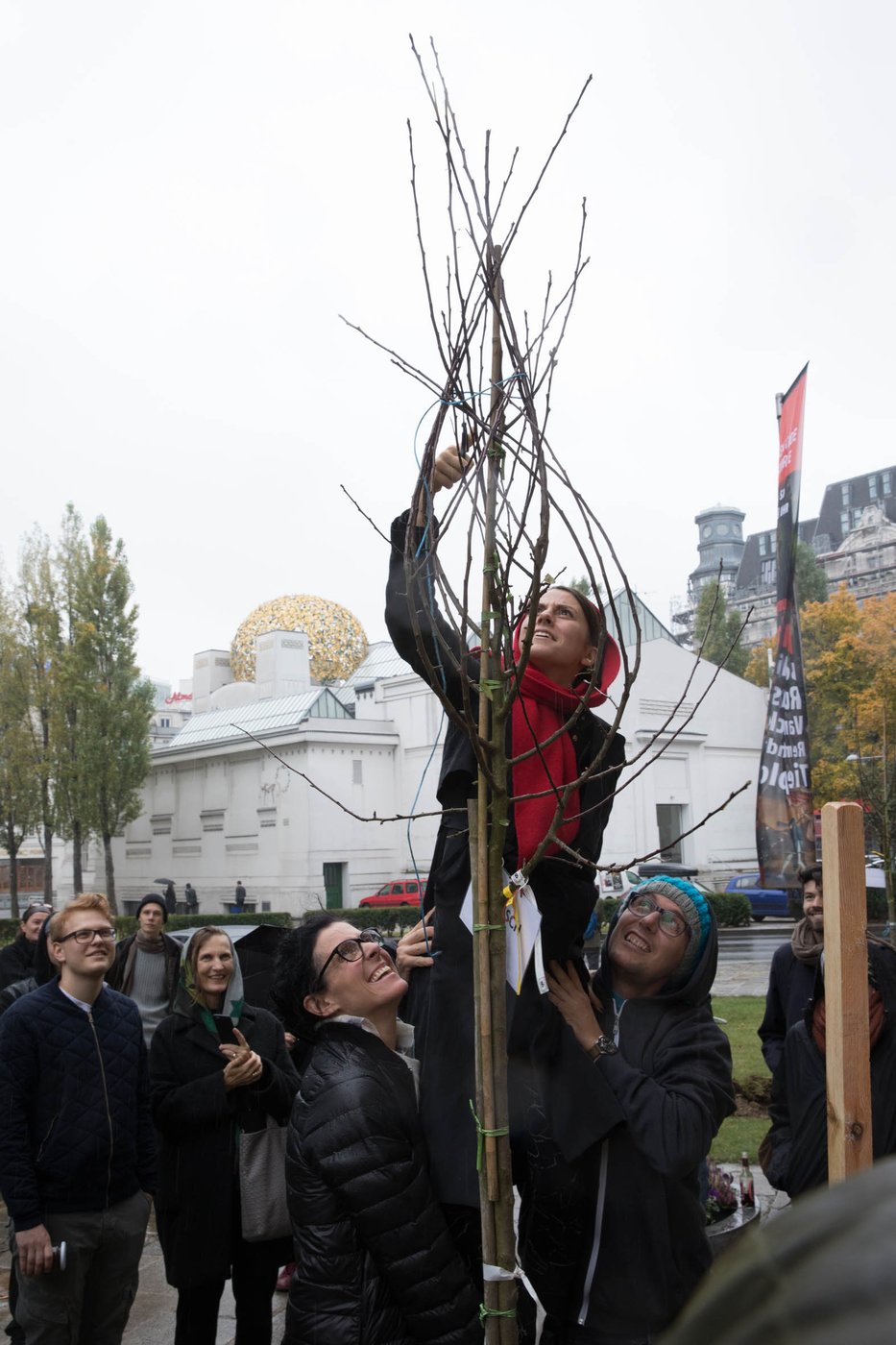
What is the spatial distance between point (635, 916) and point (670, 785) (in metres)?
33.7

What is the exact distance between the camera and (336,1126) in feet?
8.70

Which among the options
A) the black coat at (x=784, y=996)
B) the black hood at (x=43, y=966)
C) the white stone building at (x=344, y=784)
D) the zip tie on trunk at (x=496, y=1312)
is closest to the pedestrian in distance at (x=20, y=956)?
the black hood at (x=43, y=966)

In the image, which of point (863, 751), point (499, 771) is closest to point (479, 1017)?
point (499, 771)

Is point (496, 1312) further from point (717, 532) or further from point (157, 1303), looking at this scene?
point (717, 532)

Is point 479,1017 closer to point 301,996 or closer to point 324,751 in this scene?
point 301,996

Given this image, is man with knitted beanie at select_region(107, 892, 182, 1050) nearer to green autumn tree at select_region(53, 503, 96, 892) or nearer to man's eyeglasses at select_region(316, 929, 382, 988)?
man's eyeglasses at select_region(316, 929, 382, 988)

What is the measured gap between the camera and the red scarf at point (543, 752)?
2.59 m

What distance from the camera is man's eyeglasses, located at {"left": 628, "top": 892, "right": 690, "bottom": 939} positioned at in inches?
116

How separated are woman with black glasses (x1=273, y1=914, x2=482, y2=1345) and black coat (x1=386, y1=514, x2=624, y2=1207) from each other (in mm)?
83

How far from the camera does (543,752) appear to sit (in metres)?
2.61

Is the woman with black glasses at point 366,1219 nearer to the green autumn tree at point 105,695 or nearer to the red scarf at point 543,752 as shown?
the red scarf at point 543,752

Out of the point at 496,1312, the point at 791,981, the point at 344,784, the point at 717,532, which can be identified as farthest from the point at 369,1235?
the point at 717,532

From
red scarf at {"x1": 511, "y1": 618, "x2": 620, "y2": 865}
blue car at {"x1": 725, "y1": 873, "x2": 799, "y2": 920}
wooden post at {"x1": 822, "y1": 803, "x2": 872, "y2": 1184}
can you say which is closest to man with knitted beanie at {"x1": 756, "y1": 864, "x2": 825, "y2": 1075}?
wooden post at {"x1": 822, "y1": 803, "x2": 872, "y2": 1184}

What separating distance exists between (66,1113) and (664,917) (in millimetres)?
2260
